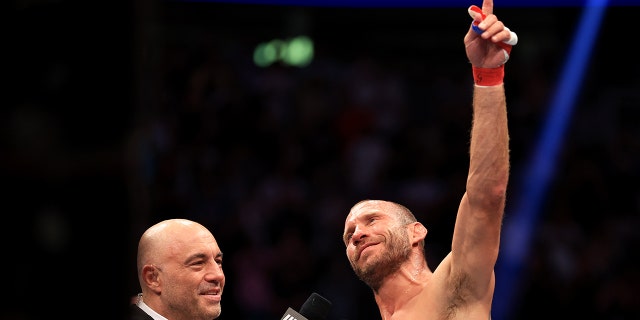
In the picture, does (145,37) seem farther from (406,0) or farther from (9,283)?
(406,0)

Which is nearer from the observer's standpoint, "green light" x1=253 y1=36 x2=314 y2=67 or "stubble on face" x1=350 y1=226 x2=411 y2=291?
"stubble on face" x1=350 y1=226 x2=411 y2=291

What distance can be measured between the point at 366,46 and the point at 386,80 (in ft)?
2.23

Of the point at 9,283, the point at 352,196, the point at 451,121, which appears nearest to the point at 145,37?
the point at 9,283

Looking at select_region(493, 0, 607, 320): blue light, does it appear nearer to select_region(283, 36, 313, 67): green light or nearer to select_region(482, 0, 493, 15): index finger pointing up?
select_region(283, 36, 313, 67): green light

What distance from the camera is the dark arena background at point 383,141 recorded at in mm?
6211

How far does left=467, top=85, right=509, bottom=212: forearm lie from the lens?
2.48 m

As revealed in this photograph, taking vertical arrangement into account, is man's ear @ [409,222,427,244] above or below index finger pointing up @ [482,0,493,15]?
below

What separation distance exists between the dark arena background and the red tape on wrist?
10.9 ft

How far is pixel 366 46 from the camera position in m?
7.98

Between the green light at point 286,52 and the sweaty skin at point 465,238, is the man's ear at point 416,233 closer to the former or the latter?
the sweaty skin at point 465,238

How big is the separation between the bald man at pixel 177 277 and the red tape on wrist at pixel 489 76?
1.21 metres

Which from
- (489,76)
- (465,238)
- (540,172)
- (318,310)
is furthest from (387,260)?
(540,172)

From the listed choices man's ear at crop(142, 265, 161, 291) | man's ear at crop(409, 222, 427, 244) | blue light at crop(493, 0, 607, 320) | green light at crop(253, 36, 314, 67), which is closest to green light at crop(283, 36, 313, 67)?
green light at crop(253, 36, 314, 67)

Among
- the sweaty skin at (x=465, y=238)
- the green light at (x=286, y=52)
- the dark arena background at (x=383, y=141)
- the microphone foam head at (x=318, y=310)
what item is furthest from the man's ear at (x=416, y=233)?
the green light at (x=286, y=52)
